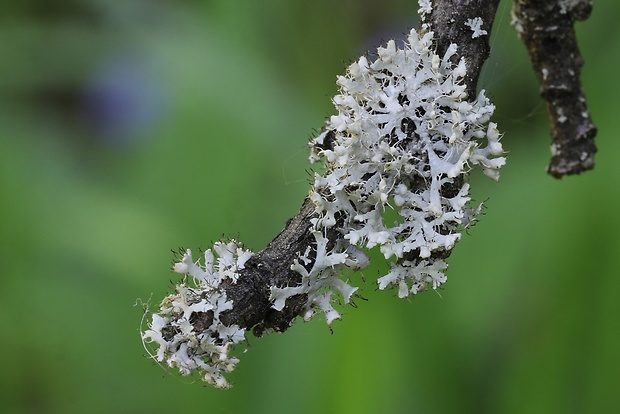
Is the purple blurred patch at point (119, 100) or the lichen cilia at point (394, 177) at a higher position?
the purple blurred patch at point (119, 100)

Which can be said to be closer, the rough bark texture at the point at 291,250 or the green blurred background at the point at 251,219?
the rough bark texture at the point at 291,250

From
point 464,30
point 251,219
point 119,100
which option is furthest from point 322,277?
point 119,100

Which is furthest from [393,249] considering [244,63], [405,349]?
[244,63]

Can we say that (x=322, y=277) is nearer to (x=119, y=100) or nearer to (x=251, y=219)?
(x=251, y=219)

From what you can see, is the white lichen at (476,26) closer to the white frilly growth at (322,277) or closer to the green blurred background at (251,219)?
the white frilly growth at (322,277)

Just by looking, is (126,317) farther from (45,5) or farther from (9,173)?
(45,5)

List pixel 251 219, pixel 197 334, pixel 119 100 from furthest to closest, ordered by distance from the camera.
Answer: pixel 119 100 < pixel 251 219 < pixel 197 334

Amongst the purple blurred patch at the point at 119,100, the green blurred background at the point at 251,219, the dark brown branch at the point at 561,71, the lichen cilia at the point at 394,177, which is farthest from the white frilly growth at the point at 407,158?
the purple blurred patch at the point at 119,100
